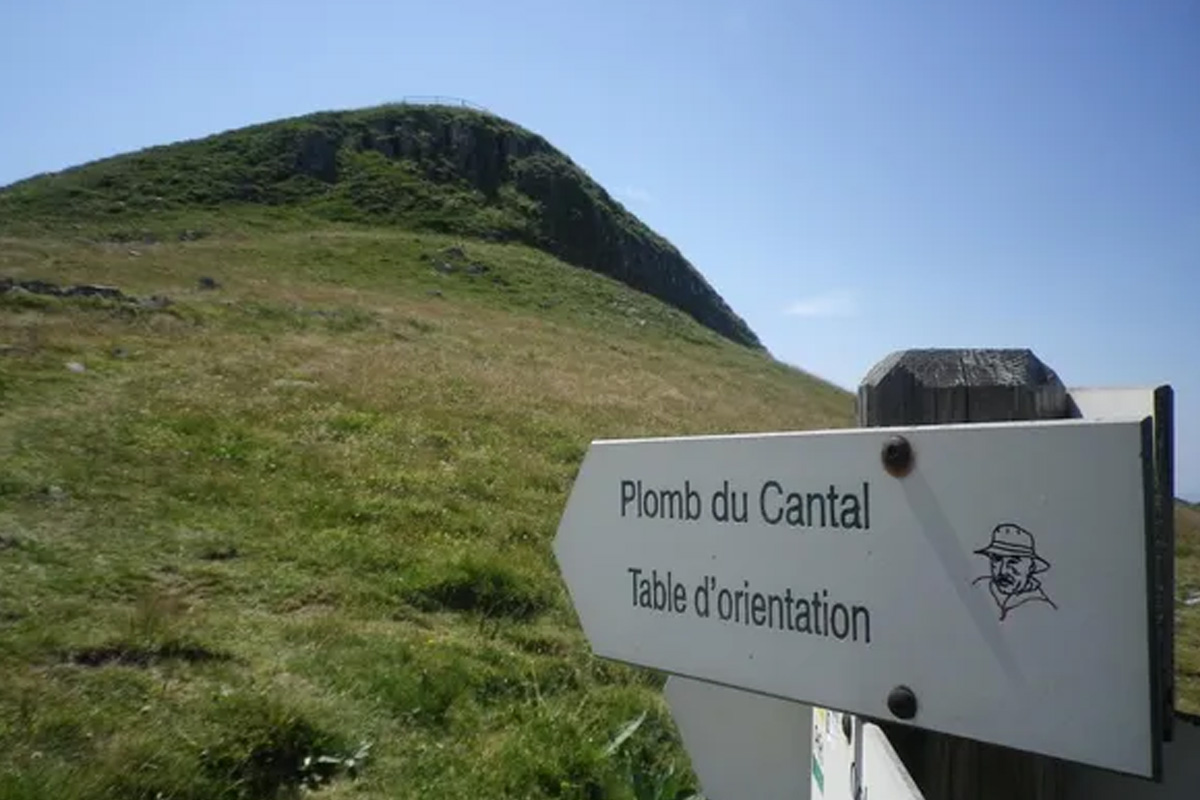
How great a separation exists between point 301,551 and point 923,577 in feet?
22.5

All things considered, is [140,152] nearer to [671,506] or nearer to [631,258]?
[631,258]

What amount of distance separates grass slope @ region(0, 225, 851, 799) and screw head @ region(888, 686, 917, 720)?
8.48 feet

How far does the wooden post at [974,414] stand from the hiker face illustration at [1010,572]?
0.33 m

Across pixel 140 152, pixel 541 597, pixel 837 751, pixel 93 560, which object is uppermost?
pixel 140 152

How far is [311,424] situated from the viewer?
40.8ft

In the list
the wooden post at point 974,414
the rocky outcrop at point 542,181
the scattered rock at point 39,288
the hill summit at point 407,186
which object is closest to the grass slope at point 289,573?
the scattered rock at point 39,288

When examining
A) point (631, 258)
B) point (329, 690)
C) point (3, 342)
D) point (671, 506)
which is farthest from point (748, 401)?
point (631, 258)

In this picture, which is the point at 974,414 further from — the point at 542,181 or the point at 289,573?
the point at 542,181

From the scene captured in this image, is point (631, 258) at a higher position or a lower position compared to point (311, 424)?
higher

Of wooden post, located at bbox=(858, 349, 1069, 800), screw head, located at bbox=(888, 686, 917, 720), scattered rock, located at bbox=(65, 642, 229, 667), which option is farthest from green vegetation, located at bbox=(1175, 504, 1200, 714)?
scattered rock, located at bbox=(65, 642, 229, 667)

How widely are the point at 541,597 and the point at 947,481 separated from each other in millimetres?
5975

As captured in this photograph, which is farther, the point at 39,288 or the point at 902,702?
the point at 39,288

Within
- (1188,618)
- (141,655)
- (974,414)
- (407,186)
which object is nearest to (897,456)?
(974,414)

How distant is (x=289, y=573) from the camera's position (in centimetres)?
697
